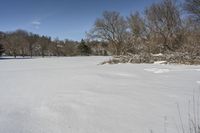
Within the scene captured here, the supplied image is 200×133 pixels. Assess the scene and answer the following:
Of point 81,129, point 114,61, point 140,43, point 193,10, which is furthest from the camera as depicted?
point 193,10

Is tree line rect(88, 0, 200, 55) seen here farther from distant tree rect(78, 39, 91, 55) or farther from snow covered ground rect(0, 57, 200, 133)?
distant tree rect(78, 39, 91, 55)

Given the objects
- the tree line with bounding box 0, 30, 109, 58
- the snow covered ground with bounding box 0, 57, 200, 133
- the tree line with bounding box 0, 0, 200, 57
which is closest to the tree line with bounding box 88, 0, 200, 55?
the tree line with bounding box 0, 0, 200, 57

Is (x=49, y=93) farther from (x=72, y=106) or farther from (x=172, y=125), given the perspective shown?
(x=172, y=125)

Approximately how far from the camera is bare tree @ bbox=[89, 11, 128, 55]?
119 ft

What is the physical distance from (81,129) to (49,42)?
6746cm

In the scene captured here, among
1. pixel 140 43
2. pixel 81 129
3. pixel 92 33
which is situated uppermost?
pixel 92 33

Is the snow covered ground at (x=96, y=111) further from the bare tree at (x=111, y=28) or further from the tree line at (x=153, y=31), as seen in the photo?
the bare tree at (x=111, y=28)

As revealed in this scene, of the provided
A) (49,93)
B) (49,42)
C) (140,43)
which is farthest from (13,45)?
(49,93)

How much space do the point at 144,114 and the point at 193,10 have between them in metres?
22.5

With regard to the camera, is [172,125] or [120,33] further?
[120,33]

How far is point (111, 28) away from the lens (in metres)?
38.0

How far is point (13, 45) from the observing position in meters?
57.0

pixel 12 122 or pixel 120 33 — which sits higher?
pixel 120 33

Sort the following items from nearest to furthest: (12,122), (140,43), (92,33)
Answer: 1. (12,122)
2. (140,43)
3. (92,33)
